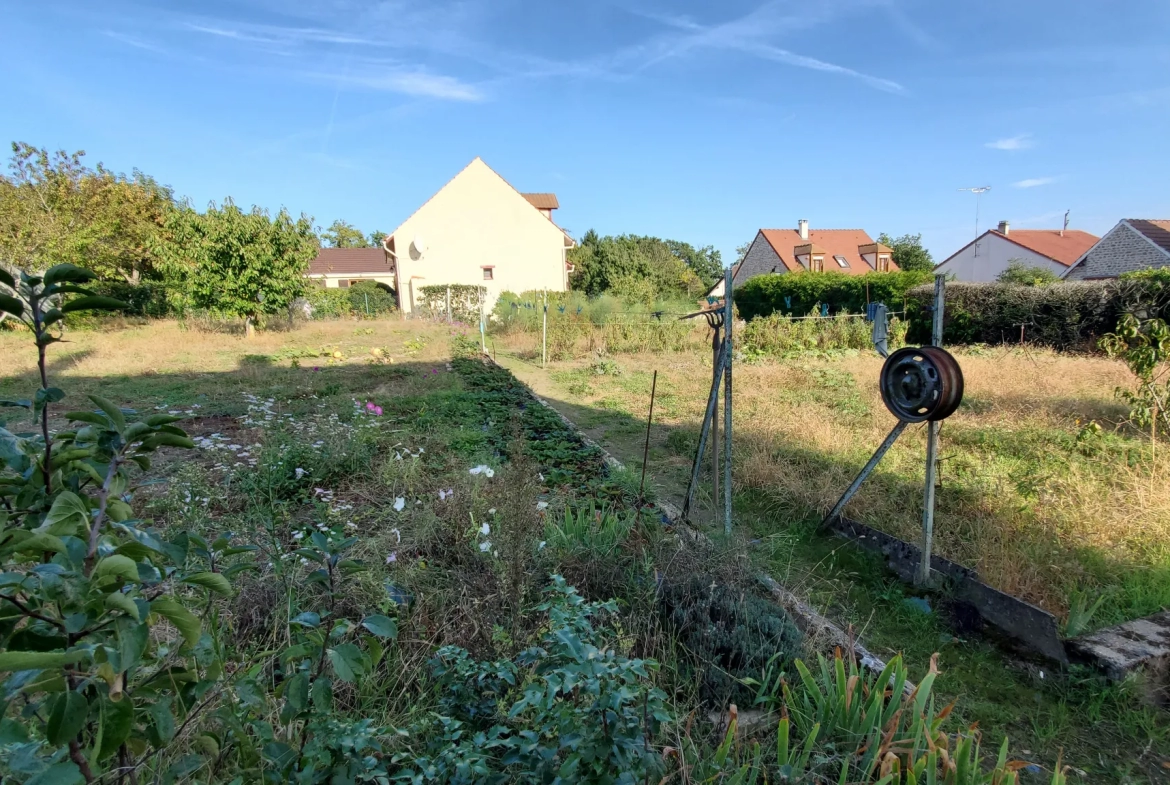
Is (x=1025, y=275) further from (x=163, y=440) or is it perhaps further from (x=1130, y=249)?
(x=163, y=440)

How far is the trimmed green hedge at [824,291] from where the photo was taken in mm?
19172

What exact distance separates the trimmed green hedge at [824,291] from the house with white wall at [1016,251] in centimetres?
1388

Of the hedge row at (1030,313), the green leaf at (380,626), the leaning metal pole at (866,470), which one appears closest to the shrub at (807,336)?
the hedge row at (1030,313)

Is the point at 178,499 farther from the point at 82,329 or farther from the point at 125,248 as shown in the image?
the point at 125,248

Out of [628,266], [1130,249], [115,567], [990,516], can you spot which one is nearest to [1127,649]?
[990,516]

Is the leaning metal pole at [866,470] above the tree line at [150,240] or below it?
below

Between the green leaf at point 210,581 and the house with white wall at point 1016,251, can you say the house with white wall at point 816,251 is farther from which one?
the green leaf at point 210,581

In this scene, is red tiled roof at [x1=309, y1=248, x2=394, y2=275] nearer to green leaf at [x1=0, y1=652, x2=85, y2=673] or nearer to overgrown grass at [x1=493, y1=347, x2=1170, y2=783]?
overgrown grass at [x1=493, y1=347, x2=1170, y2=783]

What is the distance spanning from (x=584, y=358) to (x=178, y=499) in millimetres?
9561

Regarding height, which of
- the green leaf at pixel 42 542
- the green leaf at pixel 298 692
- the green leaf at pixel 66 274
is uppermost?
the green leaf at pixel 66 274

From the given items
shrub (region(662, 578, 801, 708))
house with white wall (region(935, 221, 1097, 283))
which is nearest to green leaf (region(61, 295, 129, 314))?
shrub (region(662, 578, 801, 708))

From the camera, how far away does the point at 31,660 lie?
59 centimetres

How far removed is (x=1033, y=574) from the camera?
2.99 metres

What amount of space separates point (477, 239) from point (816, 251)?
1806cm
